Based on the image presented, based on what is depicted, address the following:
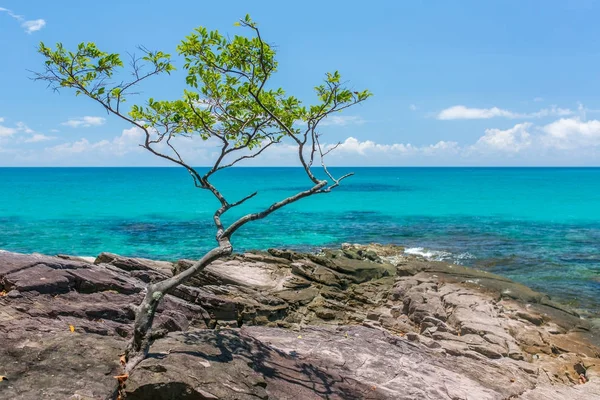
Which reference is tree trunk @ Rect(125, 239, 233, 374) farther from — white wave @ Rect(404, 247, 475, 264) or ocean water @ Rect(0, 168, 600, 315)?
white wave @ Rect(404, 247, 475, 264)

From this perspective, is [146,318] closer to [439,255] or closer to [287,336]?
[287,336]

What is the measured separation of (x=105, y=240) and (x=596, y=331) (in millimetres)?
36914

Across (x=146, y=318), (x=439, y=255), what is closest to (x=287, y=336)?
(x=146, y=318)

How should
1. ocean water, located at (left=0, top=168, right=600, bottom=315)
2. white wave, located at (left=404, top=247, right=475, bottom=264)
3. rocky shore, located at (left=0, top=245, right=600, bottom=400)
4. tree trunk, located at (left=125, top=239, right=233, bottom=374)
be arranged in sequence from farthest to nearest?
white wave, located at (left=404, top=247, right=475, bottom=264), ocean water, located at (left=0, top=168, right=600, bottom=315), tree trunk, located at (left=125, top=239, right=233, bottom=374), rocky shore, located at (left=0, top=245, right=600, bottom=400)

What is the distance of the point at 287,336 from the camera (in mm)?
12562

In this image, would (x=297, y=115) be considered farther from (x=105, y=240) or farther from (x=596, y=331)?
(x=105, y=240)

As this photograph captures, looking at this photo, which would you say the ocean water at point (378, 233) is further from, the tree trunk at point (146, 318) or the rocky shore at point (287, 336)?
the tree trunk at point (146, 318)

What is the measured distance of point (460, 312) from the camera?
1858cm

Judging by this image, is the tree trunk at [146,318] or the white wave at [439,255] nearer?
the tree trunk at [146,318]

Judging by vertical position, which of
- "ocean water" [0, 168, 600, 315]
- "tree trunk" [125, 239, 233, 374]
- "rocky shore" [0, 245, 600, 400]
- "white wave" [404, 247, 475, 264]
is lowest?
"ocean water" [0, 168, 600, 315]

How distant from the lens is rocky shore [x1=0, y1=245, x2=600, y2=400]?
26.3 feet

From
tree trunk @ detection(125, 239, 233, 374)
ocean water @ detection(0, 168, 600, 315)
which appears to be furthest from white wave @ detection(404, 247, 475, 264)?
tree trunk @ detection(125, 239, 233, 374)

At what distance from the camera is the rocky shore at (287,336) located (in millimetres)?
8008

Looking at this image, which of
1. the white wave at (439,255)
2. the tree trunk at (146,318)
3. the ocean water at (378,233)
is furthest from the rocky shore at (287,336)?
the white wave at (439,255)
